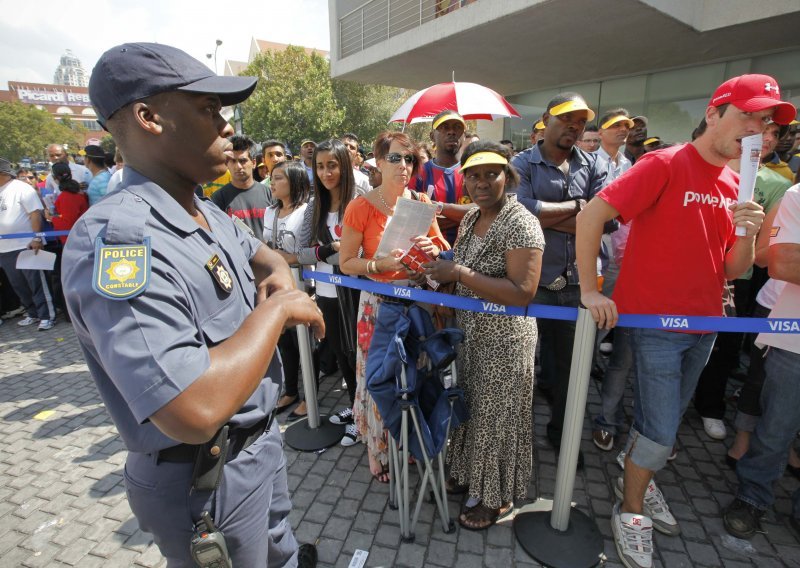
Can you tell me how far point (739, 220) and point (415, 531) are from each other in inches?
94.0

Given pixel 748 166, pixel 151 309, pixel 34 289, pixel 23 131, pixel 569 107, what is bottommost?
pixel 34 289

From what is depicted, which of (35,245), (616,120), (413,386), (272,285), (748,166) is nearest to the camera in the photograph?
(272,285)

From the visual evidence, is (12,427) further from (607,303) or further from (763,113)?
(763,113)

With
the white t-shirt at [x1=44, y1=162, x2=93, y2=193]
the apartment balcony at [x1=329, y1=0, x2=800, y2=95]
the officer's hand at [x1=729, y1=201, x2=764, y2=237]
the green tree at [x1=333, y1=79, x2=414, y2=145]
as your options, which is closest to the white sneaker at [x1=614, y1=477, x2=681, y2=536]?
the officer's hand at [x1=729, y1=201, x2=764, y2=237]

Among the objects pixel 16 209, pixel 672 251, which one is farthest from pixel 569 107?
pixel 16 209

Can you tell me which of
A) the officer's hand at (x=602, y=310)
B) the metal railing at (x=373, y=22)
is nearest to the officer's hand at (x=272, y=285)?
the officer's hand at (x=602, y=310)

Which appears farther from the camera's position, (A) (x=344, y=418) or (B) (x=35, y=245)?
(B) (x=35, y=245)

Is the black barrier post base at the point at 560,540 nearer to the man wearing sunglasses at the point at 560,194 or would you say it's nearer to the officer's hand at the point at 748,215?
the man wearing sunglasses at the point at 560,194

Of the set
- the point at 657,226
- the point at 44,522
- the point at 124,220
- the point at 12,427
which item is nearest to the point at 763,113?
the point at 657,226

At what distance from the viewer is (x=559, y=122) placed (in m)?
2.88

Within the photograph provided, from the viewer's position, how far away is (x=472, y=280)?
2.25m

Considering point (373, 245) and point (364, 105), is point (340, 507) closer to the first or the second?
point (373, 245)

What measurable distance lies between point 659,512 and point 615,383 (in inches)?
36.8

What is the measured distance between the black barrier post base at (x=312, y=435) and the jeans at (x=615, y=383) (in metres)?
2.15
